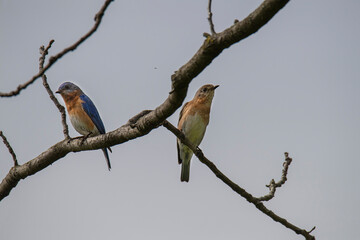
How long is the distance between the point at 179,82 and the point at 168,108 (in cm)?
35

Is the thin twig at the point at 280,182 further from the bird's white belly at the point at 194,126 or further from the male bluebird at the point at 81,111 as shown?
the male bluebird at the point at 81,111

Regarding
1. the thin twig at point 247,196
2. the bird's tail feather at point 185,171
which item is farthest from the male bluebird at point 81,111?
the thin twig at point 247,196

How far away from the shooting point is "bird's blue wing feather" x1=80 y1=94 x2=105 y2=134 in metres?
9.40

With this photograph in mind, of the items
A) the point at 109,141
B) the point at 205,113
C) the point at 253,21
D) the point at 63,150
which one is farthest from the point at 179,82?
the point at 205,113

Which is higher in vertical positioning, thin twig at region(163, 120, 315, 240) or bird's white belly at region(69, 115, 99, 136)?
bird's white belly at region(69, 115, 99, 136)

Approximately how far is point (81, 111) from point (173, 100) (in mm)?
5959

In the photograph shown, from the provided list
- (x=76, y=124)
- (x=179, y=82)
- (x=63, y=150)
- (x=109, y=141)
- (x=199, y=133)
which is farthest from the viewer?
(x=76, y=124)

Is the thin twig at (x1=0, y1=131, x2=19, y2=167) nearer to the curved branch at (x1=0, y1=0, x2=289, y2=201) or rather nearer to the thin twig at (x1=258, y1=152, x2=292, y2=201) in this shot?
the curved branch at (x1=0, y1=0, x2=289, y2=201)

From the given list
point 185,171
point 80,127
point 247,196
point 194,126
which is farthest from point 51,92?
point 185,171

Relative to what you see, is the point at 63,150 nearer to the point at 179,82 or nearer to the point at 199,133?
the point at 179,82

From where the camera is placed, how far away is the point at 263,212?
4.86 metres

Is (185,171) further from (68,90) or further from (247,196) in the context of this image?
(247,196)

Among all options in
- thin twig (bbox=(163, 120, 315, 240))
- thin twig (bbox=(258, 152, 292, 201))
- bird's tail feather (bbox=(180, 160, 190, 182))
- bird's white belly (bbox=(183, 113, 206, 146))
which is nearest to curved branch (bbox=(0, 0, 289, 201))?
thin twig (bbox=(163, 120, 315, 240))

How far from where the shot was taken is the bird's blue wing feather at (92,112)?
9398 millimetres
